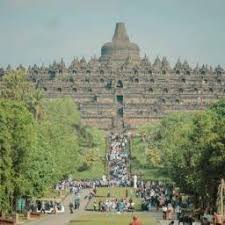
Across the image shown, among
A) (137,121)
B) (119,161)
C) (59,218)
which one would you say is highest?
(137,121)

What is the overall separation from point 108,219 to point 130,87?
115 m

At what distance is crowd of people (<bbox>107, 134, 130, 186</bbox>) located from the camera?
340 feet

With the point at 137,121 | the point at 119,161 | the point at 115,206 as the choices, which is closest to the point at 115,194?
the point at 115,206

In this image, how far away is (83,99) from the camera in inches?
6757

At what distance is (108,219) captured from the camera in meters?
59.0

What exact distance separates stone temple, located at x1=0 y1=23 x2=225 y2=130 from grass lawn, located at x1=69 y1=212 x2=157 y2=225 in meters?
A: 94.4

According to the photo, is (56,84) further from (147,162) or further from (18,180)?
(18,180)

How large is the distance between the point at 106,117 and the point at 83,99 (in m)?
12.1

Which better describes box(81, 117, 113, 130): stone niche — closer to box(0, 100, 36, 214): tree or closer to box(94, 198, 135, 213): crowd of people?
box(94, 198, 135, 213): crowd of people

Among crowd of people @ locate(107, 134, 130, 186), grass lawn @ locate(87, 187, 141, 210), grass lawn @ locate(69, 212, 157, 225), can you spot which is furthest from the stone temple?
grass lawn @ locate(69, 212, 157, 225)

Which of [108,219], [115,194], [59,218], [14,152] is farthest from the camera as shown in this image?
[115,194]

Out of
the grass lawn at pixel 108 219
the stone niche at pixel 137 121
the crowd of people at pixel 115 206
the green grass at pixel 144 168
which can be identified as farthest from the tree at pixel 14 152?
the stone niche at pixel 137 121

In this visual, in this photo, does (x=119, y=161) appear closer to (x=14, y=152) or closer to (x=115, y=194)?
(x=115, y=194)

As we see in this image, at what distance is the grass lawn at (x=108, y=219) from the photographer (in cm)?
5514
